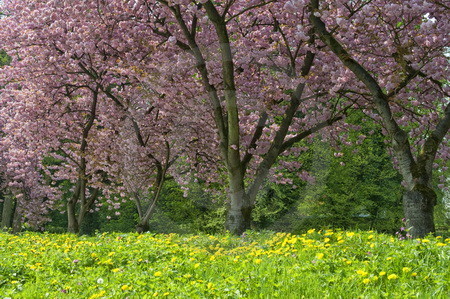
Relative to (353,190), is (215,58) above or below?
above

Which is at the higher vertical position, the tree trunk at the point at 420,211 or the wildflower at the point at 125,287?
the tree trunk at the point at 420,211

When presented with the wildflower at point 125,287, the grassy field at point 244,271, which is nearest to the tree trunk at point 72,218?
the grassy field at point 244,271

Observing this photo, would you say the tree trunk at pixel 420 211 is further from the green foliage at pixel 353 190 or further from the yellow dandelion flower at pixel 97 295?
the green foliage at pixel 353 190

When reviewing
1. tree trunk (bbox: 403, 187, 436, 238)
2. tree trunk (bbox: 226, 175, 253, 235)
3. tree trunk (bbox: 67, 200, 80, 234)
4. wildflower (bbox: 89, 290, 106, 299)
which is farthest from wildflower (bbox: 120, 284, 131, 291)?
tree trunk (bbox: 67, 200, 80, 234)

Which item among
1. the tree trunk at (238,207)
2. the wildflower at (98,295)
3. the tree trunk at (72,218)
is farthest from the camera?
the tree trunk at (72,218)

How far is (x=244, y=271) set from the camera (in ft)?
17.1

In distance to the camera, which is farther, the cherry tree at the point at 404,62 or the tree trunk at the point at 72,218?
the tree trunk at the point at 72,218

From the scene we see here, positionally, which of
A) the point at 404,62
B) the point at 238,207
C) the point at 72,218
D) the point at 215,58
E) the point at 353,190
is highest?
the point at 215,58

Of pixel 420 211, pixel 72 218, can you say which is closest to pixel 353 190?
pixel 72 218

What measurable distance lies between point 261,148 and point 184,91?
269cm

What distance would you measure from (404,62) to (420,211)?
277 cm

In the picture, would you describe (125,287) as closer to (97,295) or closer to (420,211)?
(97,295)

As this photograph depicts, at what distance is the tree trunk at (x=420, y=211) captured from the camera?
8.23 m

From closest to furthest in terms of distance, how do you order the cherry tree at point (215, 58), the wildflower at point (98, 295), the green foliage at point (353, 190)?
Answer: the wildflower at point (98, 295)
the cherry tree at point (215, 58)
the green foliage at point (353, 190)
